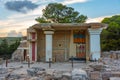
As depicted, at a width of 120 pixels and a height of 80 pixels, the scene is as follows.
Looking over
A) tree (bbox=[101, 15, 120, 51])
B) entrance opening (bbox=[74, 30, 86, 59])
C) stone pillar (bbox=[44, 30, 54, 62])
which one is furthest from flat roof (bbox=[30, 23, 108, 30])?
tree (bbox=[101, 15, 120, 51])

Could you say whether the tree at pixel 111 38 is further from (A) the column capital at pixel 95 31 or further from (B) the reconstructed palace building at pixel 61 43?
(A) the column capital at pixel 95 31

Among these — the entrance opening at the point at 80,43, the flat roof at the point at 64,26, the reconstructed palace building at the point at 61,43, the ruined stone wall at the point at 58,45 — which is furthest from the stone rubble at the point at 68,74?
the entrance opening at the point at 80,43

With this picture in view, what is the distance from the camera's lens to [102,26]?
17.7 m

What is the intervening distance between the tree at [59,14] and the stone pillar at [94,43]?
18.3 metres

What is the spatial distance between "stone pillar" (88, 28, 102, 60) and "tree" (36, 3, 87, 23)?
18.3 metres

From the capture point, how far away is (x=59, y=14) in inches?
1468

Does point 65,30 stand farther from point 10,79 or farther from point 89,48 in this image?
point 10,79

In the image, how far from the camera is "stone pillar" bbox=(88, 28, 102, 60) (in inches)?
713

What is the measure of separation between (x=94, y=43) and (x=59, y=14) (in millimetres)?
19442

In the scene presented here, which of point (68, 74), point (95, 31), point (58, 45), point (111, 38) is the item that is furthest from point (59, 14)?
point (68, 74)

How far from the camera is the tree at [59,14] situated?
3678 cm

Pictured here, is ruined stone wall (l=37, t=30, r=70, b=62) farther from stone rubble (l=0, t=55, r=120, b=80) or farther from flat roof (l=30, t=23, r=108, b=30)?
stone rubble (l=0, t=55, r=120, b=80)

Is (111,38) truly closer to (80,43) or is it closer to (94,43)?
(80,43)

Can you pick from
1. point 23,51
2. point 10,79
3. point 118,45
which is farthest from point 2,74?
point 118,45
